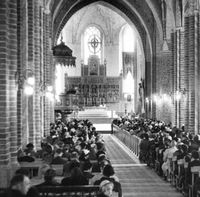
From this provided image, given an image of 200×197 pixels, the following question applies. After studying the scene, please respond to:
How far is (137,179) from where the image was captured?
16297mm

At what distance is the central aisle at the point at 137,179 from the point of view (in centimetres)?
1377

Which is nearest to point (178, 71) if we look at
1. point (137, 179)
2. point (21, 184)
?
point (137, 179)

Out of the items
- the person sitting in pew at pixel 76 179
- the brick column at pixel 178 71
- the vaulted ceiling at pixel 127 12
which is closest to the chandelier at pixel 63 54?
the brick column at pixel 178 71

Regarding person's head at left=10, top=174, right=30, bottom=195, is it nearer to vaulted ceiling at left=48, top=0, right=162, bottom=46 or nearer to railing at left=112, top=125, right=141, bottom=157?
railing at left=112, top=125, right=141, bottom=157

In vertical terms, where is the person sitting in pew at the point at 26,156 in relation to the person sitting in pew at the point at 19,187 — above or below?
below

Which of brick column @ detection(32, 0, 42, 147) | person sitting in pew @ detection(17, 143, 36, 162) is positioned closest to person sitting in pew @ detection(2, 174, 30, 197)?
person sitting in pew @ detection(17, 143, 36, 162)

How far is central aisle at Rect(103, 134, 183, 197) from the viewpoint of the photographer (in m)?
13.8

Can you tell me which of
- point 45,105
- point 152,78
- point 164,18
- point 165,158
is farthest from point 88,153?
point 152,78

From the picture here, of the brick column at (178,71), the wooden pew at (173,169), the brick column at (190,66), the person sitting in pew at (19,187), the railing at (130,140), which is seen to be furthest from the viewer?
the brick column at (178,71)

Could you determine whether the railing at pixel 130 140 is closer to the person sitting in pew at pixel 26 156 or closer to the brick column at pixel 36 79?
the brick column at pixel 36 79

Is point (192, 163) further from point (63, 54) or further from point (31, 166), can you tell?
point (63, 54)

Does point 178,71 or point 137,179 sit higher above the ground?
point 178,71

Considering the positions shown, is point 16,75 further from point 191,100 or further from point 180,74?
point 180,74

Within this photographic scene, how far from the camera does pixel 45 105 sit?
2694 centimetres
